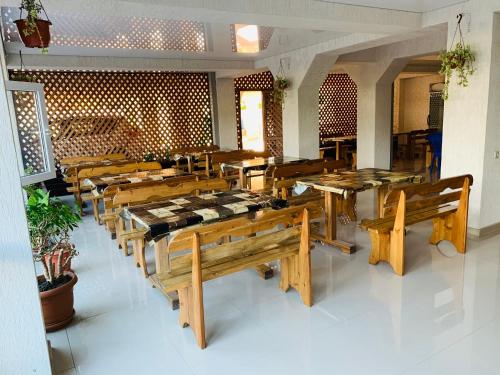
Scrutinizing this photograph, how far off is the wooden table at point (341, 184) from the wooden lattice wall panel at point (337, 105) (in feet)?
23.1

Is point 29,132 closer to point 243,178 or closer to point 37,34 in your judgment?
point 37,34

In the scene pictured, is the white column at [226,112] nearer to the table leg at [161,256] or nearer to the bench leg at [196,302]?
the table leg at [161,256]

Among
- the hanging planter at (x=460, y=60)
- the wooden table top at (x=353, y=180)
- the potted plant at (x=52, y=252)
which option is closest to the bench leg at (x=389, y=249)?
the wooden table top at (x=353, y=180)

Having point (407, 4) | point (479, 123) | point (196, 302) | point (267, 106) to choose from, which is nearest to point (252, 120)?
point (267, 106)

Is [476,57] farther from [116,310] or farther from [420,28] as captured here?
[116,310]

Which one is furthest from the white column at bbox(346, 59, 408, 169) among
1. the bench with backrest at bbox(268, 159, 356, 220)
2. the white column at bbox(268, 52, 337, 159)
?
the bench with backrest at bbox(268, 159, 356, 220)

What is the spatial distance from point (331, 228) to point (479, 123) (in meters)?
1.73

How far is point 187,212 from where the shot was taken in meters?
2.66

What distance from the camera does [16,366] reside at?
5.61 ft

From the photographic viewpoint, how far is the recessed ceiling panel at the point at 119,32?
14.1 ft

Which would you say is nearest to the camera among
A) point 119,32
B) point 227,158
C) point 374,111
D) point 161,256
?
point 161,256

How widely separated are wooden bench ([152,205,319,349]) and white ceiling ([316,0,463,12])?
2.18m

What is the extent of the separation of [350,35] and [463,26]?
145 cm

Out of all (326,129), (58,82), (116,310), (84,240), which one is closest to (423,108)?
(326,129)
